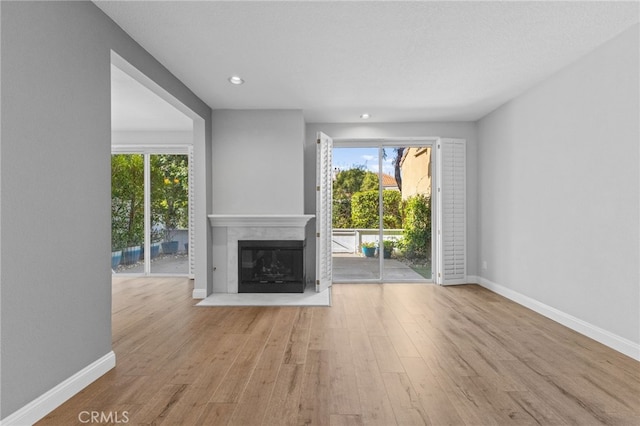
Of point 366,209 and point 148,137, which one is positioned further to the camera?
point 148,137

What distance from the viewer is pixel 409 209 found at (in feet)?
19.3

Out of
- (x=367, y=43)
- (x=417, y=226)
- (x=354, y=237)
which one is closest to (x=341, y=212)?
(x=354, y=237)

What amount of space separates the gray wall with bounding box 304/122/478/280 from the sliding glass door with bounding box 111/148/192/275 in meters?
2.35

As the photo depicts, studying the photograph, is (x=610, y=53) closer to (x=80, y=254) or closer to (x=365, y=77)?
(x=365, y=77)

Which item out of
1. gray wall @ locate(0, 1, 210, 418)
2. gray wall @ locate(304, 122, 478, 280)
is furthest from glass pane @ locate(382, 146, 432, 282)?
gray wall @ locate(0, 1, 210, 418)

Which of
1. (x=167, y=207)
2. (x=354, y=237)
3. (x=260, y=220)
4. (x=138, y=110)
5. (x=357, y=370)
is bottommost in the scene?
(x=357, y=370)

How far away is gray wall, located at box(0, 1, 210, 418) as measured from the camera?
67.6 inches

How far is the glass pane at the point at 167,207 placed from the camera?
617cm

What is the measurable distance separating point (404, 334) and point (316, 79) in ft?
9.02

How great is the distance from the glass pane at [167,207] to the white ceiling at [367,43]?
2.43 m

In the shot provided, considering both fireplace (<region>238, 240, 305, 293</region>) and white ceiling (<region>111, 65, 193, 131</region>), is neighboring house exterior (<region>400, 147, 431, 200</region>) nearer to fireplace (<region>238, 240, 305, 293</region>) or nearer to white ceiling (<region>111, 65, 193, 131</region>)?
fireplace (<region>238, 240, 305, 293</region>)

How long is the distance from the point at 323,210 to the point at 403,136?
1.83m

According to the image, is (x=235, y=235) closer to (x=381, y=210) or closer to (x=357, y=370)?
(x=381, y=210)

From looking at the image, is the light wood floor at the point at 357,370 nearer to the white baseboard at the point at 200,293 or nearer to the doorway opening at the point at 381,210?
the white baseboard at the point at 200,293
